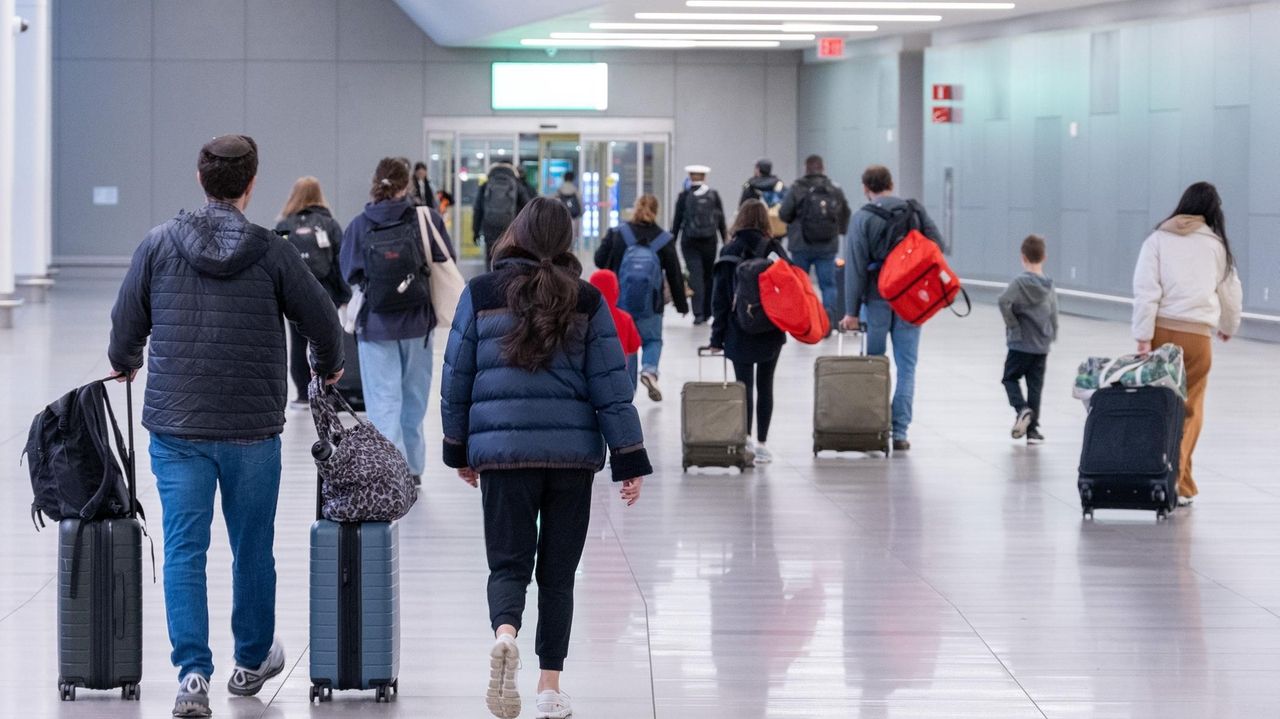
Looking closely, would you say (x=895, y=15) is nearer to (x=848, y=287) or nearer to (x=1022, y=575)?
(x=848, y=287)

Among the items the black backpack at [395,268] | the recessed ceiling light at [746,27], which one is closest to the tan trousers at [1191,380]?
the black backpack at [395,268]

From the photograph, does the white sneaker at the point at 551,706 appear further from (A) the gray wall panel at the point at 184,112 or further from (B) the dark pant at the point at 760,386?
(A) the gray wall panel at the point at 184,112

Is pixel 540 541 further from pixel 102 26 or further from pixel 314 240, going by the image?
pixel 102 26

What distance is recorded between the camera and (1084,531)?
857 cm

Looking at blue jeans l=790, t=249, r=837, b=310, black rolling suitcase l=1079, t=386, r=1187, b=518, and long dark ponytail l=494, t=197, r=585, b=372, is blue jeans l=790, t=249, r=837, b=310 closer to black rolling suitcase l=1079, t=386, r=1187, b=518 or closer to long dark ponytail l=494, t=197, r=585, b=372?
black rolling suitcase l=1079, t=386, r=1187, b=518

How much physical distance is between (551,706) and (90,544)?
150 cm

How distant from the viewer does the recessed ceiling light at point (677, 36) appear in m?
27.3

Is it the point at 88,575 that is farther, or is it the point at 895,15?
the point at 895,15

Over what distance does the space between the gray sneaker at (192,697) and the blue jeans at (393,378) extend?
13.4 ft

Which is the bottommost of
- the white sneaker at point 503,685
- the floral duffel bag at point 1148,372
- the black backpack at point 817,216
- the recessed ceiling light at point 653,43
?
the white sneaker at point 503,685

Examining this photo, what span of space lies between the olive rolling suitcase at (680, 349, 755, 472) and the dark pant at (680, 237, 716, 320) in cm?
983

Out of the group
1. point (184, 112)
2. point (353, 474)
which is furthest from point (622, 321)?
point (184, 112)

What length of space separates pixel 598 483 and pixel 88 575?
17.0 feet

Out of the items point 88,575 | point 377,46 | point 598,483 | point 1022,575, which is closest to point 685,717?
point 88,575
